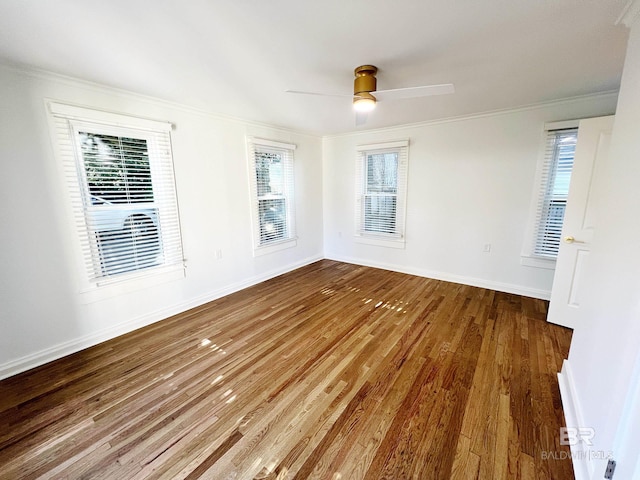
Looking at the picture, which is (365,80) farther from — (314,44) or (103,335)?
(103,335)

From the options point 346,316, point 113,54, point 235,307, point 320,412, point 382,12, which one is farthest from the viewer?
point 235,307

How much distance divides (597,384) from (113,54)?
363 cm

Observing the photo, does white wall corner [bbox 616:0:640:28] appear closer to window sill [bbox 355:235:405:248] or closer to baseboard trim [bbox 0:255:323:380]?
window sill [bbox 355:235:405:248]

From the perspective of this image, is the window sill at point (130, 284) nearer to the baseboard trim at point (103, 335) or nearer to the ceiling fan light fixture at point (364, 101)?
the baseboard trim at point (103, 335)

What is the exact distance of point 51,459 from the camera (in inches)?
56.4

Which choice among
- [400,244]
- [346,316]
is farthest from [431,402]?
[400,244]

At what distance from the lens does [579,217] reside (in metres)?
2.54

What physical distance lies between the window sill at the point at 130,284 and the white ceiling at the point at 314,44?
1824 millimetres

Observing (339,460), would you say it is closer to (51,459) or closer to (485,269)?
(51,459)

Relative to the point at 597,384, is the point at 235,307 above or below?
below

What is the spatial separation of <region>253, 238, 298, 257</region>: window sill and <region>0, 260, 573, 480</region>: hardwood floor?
3.97 ft

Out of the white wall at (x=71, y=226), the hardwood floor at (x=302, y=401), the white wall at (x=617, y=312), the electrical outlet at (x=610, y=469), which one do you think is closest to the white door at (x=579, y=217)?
the hardwood floor at (x=302, y=401)

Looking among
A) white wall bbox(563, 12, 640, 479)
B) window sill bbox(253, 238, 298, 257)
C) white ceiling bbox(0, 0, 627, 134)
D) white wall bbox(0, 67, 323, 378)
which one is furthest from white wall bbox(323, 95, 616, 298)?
white wall bbox(0, 67, 323, 378)

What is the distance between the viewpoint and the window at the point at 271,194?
12.5 feet
